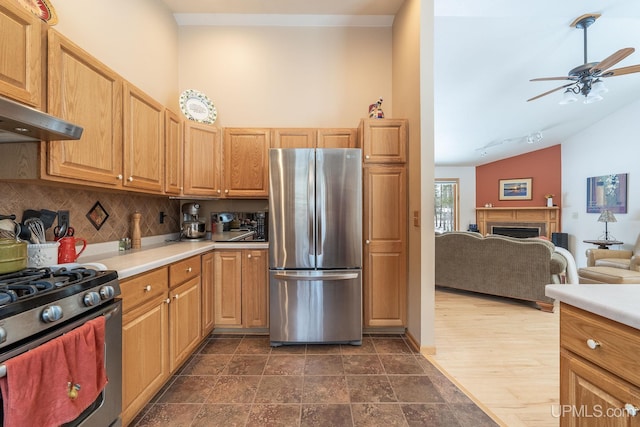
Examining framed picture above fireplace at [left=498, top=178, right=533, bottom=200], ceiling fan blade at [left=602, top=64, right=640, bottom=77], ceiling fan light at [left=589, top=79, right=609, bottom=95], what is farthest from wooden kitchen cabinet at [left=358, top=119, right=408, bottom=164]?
framed picture above fireplace at [left=498, top=178, right=533, bottom=200]

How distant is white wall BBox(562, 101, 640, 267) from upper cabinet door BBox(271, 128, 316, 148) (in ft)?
20.3

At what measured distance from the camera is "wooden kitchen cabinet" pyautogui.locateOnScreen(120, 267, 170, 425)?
4.43ft

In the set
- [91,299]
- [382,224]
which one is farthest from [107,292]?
[382,224]

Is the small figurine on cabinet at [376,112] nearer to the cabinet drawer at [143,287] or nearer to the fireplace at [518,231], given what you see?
the cabinet drawer at [143,287]

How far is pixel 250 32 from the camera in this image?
3.00 m

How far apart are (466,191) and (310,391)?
7.98m

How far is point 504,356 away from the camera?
215 cm

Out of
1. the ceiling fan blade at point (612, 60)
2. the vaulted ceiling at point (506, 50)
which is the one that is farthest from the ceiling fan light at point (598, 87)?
the vaulted ceiling at point (506, 50)

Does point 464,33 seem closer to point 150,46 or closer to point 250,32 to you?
point 250,32

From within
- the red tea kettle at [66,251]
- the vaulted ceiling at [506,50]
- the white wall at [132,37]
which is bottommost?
the red tea kettle at [66,251]

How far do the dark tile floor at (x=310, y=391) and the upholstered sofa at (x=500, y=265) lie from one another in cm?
195

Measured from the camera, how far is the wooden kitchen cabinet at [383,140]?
2461 millimetres

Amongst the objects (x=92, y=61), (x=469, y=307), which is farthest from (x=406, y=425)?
(x=92, y=61)

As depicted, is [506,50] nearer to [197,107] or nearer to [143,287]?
[197,107]
